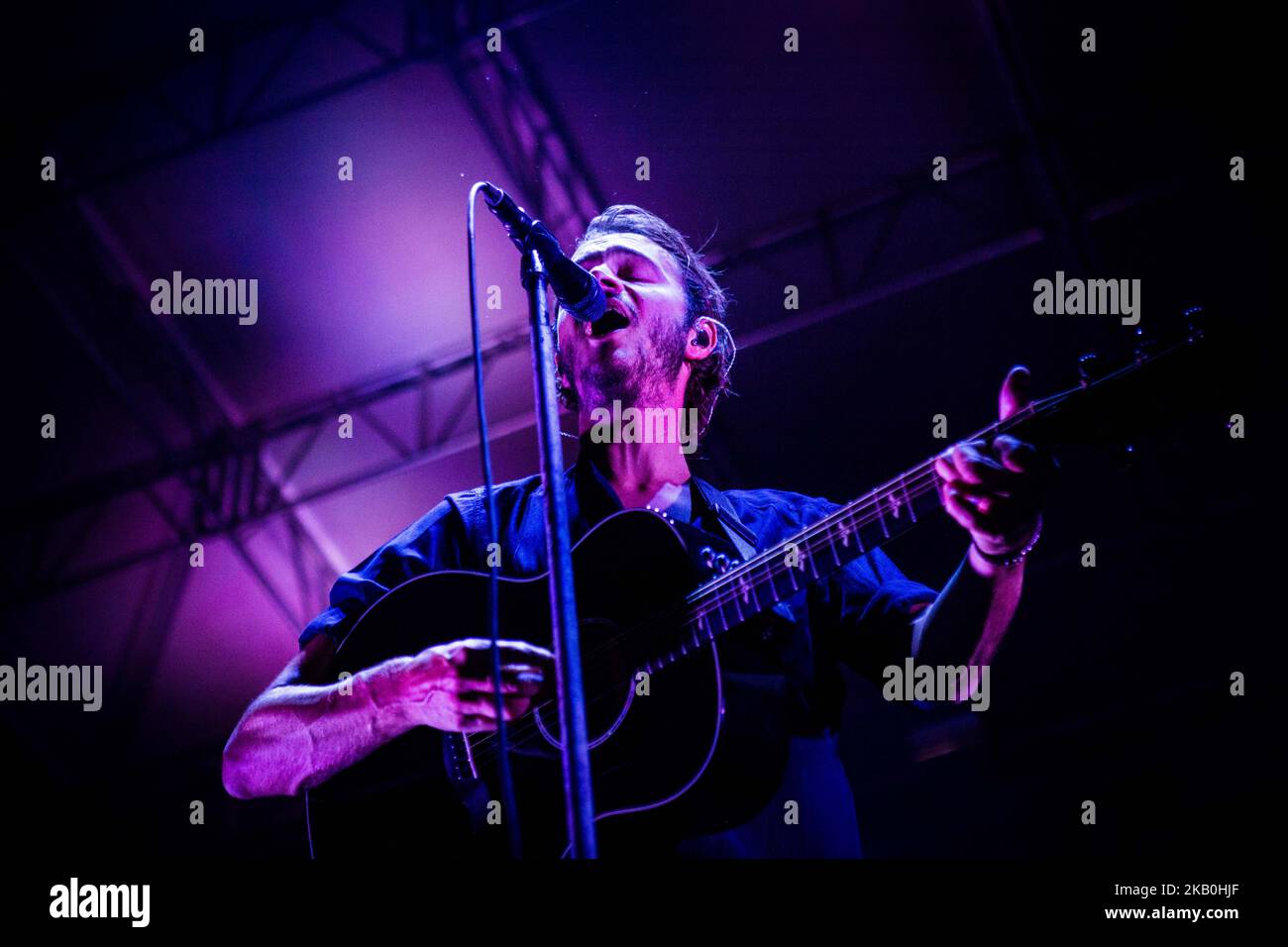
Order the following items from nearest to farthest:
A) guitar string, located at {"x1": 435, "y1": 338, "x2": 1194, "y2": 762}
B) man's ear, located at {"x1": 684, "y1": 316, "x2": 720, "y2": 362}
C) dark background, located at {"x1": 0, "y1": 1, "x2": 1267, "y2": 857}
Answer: guitar string, located at {"x1": 435, "y1": 338, "x2": 1194, "y2": 762} < man's ear, located at {"x1": 684, "y1": 316, "x2": 720, "y2": 362} < dark background, located at {"x1": 0, "y1": 1, "x2": 1267, "y2": 857}

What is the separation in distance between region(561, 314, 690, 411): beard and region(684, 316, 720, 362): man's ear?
82mm

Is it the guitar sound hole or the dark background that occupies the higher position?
the dark background

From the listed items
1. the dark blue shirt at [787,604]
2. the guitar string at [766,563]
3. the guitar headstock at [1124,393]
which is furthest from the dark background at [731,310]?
the guitar headstock at [1124,393]

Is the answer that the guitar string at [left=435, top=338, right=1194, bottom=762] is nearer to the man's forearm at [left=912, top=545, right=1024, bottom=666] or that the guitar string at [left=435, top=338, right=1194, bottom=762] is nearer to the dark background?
the man's forearm at [left=912, top=545, right=1024, bottom=666]

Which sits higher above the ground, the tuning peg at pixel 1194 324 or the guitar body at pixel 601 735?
the tuning peg at pixel 1194 324

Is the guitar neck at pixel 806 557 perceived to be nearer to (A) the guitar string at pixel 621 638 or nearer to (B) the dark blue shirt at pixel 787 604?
(A) the guitar string at pixel 621 638

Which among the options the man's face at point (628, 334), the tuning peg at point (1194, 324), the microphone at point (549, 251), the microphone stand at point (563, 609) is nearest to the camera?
the microphone stand at point (563, 609)

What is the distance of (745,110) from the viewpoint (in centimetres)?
557

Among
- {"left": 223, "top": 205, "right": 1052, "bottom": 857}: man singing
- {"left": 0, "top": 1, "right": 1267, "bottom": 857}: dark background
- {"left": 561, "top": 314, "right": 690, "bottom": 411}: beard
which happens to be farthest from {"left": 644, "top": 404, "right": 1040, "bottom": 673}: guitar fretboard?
{"left": 0, "top": 1, "right": 1267, "bottom": 857}: dark background

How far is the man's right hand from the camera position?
1889mm

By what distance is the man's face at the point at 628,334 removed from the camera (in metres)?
2.64

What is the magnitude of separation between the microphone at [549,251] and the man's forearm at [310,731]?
30.3 inches

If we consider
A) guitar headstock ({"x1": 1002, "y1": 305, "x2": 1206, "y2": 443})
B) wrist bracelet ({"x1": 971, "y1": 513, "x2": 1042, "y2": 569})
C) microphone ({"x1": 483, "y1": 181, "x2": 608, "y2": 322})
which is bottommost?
wrist bracelet ({"x1": 971, "y1": 513, "x2": 1042, "y2": 569})
